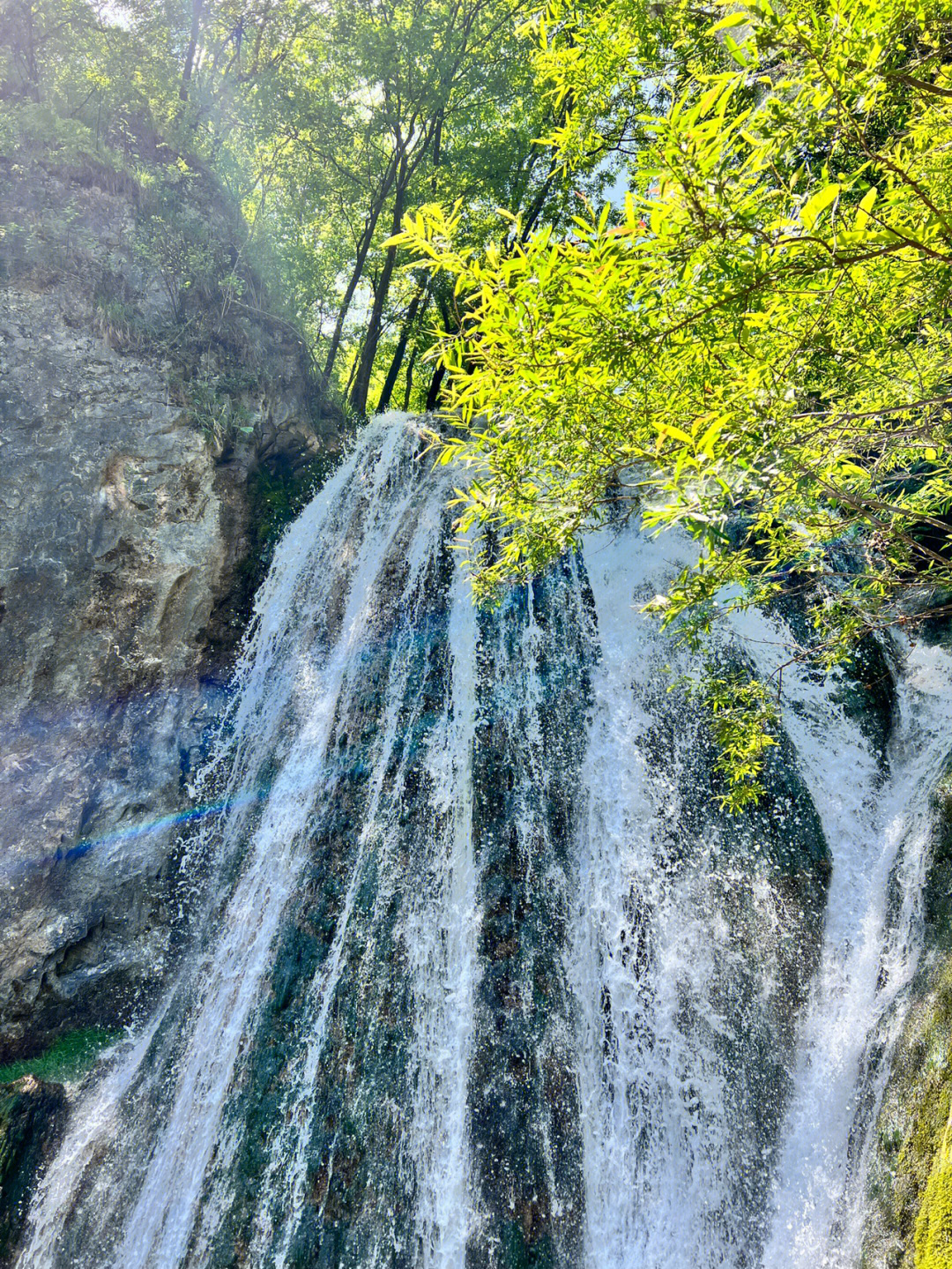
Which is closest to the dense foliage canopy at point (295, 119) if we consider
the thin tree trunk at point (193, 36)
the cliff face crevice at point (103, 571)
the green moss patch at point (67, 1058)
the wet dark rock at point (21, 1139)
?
the thin tree trunk at point (193, 36)

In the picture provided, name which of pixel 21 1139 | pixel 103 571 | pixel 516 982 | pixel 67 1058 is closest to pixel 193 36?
pixel 103 571

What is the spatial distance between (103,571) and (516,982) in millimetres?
6446

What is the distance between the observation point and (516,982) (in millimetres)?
5652

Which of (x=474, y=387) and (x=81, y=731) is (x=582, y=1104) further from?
(x=81, y=731)

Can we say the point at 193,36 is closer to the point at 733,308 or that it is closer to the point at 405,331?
the point at 405,331

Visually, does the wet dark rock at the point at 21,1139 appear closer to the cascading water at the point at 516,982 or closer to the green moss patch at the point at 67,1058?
the green moss patch at the point at 67,1058

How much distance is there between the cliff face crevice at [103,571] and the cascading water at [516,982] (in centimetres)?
69

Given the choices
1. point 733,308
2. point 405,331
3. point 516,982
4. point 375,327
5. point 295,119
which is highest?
point 295,119

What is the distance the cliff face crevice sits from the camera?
6215mm

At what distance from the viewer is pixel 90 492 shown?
760 centimetres

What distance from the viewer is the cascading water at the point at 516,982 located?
4.72 m

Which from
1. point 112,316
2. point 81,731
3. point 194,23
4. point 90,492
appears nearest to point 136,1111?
point 81,731

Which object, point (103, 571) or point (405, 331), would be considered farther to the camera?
point (405, 331)

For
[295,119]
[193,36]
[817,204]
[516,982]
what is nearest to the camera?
[817,204]
